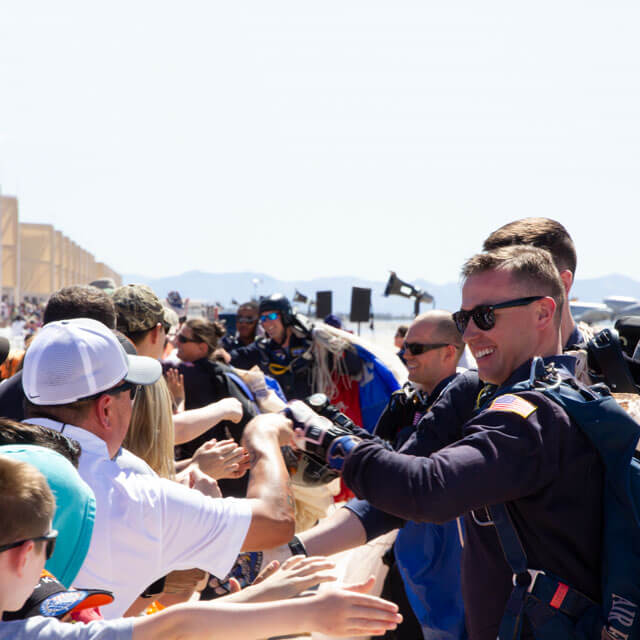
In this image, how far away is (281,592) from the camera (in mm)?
1800

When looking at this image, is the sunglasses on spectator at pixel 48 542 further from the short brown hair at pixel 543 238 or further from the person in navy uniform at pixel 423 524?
the short brown hair at pixel 543 238

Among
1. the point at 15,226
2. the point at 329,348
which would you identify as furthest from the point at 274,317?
the point at 15,226

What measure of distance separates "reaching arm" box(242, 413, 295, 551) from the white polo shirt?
7 cm

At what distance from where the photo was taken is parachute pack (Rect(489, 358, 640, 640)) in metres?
1.80

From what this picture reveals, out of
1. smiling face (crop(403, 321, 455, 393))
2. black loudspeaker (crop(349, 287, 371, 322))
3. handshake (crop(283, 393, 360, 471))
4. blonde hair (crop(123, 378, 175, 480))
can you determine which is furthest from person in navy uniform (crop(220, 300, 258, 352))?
handshake (crop(283, 393, 360, 471))

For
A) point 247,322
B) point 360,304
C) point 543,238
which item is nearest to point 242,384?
point 543,238

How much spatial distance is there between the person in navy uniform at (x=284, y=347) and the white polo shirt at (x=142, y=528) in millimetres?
4866

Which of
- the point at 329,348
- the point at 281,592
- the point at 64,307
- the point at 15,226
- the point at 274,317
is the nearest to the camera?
the point at 281,592

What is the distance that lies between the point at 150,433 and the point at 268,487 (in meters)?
0.80

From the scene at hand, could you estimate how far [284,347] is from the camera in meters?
7.32

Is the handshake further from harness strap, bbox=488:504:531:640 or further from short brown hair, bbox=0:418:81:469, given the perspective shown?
short brown hair, bbox=0:418:81:469

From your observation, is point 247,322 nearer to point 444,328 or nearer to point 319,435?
point 444,328

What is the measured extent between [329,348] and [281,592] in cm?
481

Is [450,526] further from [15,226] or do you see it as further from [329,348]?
[15,226]
